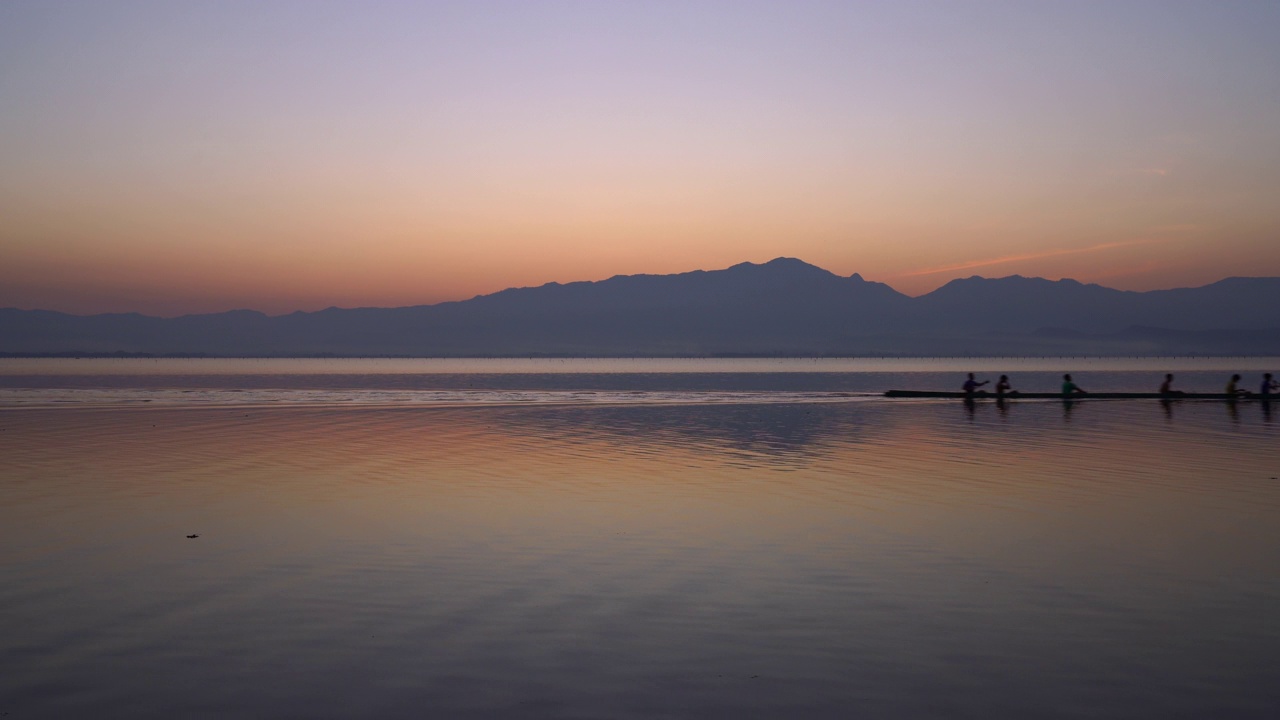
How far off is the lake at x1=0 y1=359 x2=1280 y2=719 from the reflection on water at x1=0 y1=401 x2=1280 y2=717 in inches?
2.5

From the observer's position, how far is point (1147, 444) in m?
36.2

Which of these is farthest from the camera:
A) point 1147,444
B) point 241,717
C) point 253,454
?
point 1147,444

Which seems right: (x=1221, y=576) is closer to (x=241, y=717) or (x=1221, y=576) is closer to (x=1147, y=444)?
(x=241, y=717)

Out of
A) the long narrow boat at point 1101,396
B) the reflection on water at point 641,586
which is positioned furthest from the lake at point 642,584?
the long narrow boat at point 1101,396

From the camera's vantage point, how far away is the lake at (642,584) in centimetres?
1045

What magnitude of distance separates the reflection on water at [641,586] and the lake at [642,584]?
2.5 inches

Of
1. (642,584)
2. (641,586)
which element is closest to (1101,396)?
(642,584)

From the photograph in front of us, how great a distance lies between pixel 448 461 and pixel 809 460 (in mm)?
11517

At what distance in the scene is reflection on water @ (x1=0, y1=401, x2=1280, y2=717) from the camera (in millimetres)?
10445

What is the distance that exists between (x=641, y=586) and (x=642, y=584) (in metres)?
0.12

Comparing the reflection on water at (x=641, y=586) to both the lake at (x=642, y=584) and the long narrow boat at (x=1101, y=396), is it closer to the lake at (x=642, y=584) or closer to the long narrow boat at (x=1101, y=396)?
the lake at (x=642, y=584)

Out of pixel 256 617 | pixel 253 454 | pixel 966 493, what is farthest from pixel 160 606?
pixel 253 454

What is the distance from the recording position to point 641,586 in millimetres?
14945

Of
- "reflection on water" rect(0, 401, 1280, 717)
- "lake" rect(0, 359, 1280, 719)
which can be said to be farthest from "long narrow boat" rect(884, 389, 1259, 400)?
"reflection on water" rect(0, 401, 1280, 717)
